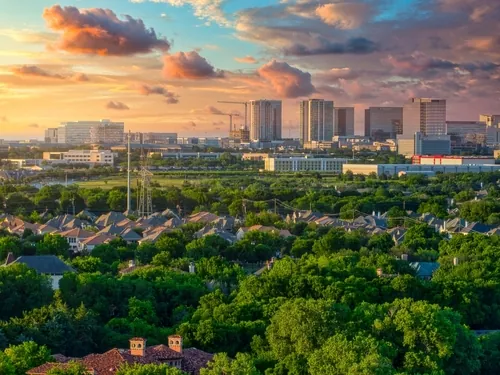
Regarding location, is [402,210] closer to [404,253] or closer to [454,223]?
[454,223]

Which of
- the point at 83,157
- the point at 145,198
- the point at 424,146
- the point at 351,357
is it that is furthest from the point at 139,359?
the point at 424,146

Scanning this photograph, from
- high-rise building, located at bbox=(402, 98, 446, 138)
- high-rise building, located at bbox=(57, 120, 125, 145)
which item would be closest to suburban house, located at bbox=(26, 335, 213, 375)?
high-rise building, located at bbox=(402, 98, 446, 138)

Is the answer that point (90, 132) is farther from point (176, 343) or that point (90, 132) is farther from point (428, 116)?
point (176, 343)

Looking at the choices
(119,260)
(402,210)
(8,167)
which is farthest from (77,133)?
(119,260)

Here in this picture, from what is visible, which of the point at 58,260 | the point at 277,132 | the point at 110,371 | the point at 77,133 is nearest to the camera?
the point at 110,371

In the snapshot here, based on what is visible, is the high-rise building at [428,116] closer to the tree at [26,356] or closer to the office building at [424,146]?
the office building at [424,146]

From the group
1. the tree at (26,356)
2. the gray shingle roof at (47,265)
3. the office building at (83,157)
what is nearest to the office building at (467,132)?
the office building at (83,157)
